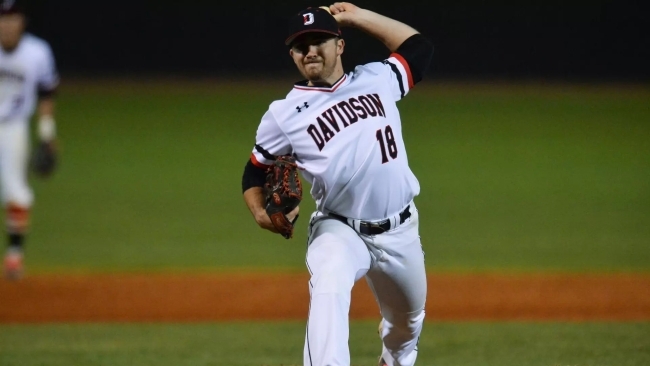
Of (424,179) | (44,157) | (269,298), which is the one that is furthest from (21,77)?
(424,179)

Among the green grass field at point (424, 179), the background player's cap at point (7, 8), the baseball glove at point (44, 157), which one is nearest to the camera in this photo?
the background player's cap at point (7, 8)

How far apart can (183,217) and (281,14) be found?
34.6 feet

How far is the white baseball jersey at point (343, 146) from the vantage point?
423 centimetres

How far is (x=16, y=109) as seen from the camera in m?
8.48

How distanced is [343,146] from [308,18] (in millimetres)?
613

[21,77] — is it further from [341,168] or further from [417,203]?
[417,203]

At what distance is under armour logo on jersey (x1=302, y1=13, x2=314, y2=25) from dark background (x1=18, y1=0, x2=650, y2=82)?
15871 mm

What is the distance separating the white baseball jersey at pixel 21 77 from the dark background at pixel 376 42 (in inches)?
469

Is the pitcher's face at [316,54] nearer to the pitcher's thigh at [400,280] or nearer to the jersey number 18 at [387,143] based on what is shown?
the jersey number 18 at [387,143]

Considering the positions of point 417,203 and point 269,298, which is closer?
point 269,298

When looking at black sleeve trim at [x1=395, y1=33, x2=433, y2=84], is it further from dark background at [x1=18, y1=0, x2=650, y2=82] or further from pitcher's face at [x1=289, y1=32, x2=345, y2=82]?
dark background at [x1=18, y1=0, x2=650, y2=82]

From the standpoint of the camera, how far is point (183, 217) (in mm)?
11422

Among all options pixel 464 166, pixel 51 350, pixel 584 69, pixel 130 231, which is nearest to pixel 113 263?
pixel 130 231

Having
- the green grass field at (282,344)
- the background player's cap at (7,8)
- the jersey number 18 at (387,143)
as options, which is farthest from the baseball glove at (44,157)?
the jersey number 18 at (387,143)
